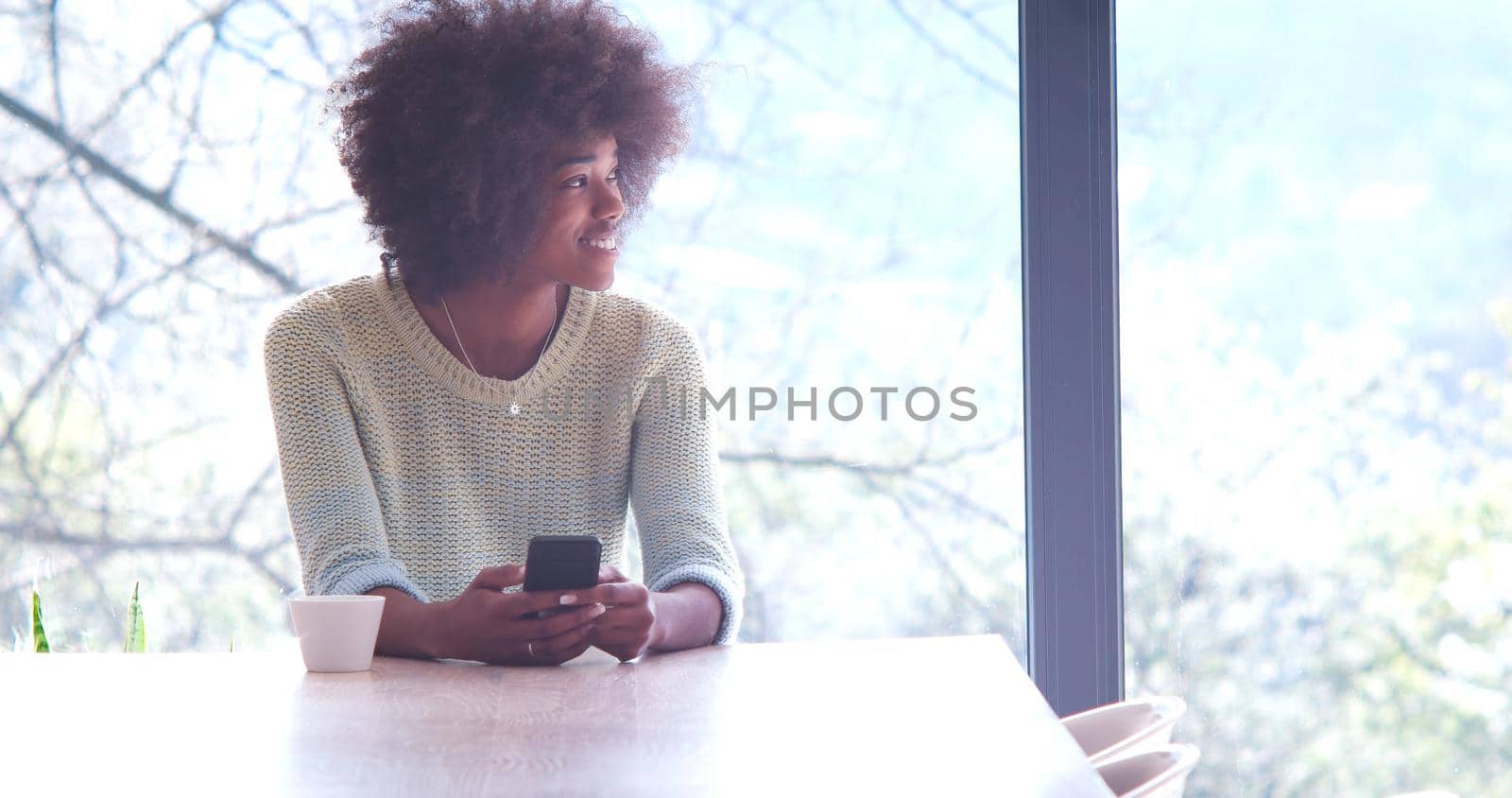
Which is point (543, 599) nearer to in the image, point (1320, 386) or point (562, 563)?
point (562, 563)

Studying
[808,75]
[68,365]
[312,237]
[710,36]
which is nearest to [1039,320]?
[808,75]

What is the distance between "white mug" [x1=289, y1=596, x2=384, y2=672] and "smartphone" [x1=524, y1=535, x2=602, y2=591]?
17 cm

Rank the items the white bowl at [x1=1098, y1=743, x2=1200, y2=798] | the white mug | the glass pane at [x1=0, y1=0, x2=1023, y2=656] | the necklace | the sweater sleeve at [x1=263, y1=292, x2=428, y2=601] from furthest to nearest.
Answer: the glass pane at [x1=0, y1=0, x2=1023, y2=656] < the necklace < the sweater sleeve at [x1=263, y1=292, x2=428, y2=601] < the white mug < the white bowl at [x1=1098, y1=743, x2=1200, y2=798]

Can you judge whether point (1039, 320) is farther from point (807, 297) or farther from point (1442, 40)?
point (1442, 40)

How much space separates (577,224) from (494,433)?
364 millimetres

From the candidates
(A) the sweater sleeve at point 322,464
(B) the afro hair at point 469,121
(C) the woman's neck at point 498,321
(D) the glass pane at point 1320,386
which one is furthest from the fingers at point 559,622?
(D) the glass pane at point 1320,386

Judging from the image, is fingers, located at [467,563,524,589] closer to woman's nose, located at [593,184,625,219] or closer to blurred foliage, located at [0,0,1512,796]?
woman's nose, located at [593,184,625,219]

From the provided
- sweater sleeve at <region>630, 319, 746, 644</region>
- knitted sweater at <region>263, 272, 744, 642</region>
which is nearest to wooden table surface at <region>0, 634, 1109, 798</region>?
sweater sleeve at <region>630, 319, 746, 644</region>

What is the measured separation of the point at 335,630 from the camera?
1346mm

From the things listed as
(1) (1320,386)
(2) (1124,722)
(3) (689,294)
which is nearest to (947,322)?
(3) (689,294)

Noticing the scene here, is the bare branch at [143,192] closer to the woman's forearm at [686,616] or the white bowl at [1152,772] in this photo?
the woman's forearm at [686,616]

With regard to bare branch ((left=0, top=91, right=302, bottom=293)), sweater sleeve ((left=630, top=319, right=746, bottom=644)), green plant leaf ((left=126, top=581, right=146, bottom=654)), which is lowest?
green plant leaf ((left=126, top=581, right=146, bottom=654))

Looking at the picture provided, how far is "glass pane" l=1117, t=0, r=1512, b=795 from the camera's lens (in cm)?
254

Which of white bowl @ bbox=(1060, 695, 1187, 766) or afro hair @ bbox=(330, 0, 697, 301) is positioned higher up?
afro hair @ bbox=(330, 0, 697, 301)
